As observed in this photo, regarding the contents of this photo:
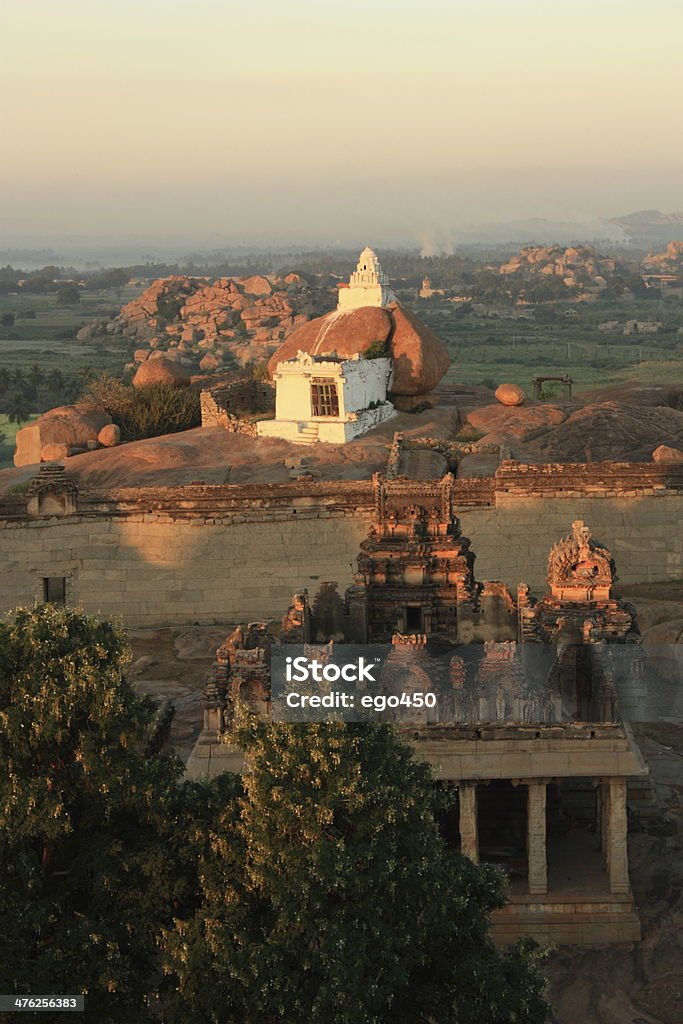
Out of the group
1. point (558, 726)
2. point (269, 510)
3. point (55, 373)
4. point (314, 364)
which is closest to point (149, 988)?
point (558, 726)

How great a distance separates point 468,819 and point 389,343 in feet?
149

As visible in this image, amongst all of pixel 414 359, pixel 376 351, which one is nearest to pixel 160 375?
pixel 376 351

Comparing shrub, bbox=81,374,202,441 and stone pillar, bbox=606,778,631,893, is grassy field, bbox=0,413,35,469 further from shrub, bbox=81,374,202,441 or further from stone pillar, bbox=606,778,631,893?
stone pillar, bbox=606,778,631,893

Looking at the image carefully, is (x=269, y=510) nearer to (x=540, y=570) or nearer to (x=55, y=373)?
(x=540, y=570)

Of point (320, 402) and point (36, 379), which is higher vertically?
point (320, 402)

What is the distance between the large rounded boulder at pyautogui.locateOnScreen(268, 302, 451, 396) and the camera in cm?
6738

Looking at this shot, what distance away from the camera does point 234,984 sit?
18.4 metres

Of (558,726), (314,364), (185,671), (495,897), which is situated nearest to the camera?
(495,897)

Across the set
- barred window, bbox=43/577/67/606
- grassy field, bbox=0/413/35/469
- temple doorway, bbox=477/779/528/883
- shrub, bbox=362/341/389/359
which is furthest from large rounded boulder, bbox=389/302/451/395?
temple doorway, bbox=477/779/528/883

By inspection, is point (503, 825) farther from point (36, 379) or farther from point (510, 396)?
point (36, 379)

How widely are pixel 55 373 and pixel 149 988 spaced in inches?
4464

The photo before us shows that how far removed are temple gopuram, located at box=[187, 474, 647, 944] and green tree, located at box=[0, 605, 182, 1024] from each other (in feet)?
14.5

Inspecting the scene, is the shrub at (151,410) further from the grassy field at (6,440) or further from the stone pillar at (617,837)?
the stone pillar at (617,837)

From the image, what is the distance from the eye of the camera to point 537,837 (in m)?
25.0
